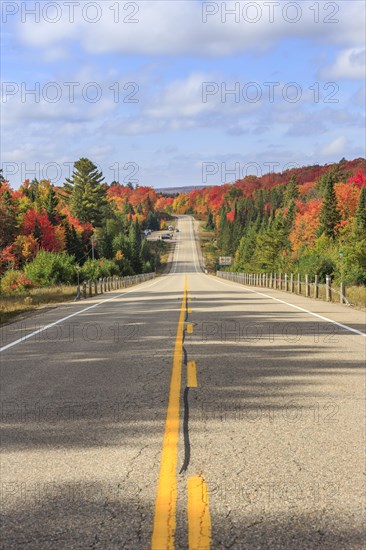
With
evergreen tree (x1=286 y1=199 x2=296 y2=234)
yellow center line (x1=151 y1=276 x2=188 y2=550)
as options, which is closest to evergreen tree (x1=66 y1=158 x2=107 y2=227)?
evergreen tree (x1=286 y1=199 x2=296 y2=234)

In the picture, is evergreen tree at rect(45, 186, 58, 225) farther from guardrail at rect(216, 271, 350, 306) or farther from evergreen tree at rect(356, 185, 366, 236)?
evergreen tree at rect(356, 185, 366, 236)


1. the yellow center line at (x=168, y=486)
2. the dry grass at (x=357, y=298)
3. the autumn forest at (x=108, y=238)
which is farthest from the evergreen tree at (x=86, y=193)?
the yellow center line at (x=168, y=486)

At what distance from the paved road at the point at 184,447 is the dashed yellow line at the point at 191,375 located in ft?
Result: 0.10

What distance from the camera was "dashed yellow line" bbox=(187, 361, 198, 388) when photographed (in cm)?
788

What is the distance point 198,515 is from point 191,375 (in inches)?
179

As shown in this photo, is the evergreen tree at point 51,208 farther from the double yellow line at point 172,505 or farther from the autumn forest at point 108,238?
the double yellow line at point 172,505

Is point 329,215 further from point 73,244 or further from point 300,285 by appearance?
point 300,285

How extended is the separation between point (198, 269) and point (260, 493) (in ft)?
517

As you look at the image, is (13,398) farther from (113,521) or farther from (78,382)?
(113,521)

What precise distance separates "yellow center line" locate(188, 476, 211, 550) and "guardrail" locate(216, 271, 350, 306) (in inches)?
780

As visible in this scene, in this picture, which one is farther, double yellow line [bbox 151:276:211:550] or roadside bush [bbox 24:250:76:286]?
roadside bush [bbox 24:250:76:286]

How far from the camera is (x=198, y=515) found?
3.94m

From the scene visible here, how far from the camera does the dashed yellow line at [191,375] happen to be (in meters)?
7.88

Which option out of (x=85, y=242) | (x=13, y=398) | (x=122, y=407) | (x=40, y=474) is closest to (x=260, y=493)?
(x=40, y=474)
